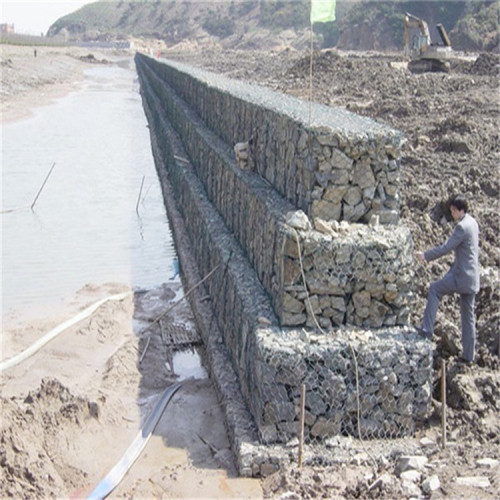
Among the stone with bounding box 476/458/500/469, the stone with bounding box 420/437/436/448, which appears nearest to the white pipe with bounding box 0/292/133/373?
the stone with bounding box 420/437/436/448

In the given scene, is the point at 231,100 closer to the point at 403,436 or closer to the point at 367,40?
the point at 403,436

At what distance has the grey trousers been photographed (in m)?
7.00

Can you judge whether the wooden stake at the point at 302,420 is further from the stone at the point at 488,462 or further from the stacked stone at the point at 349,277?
the stone at the point at 488,462

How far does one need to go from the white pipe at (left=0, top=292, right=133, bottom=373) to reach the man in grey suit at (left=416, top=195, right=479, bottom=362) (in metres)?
5.10

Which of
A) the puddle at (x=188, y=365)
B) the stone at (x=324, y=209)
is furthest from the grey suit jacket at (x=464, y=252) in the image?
the puddle at (x=188, y=365)

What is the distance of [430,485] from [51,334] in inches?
244

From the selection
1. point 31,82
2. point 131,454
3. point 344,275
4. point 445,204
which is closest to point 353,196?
point 344,275

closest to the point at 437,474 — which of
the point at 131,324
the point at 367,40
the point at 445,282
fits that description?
the point at 445,282

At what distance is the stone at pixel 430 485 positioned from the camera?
18.9 feet

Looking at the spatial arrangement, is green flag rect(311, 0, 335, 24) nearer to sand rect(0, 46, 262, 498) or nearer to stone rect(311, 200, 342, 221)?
stone rect(311, 200, 342, 221)

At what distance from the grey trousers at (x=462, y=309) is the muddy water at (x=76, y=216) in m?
6.78

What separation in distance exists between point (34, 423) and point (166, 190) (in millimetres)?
12609

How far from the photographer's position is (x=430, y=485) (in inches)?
228

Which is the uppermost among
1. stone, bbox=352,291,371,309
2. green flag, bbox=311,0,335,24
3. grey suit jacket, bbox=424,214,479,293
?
green flag, bbox=311,0,335,24
